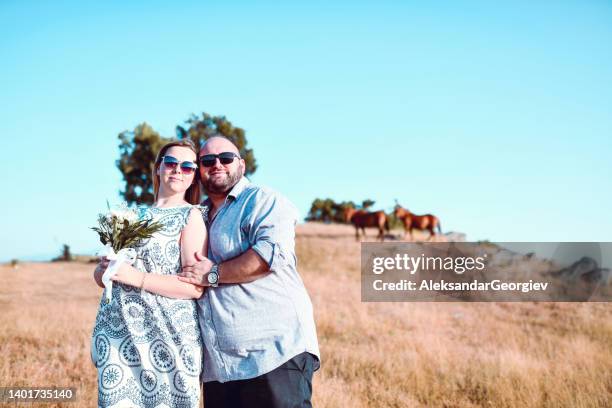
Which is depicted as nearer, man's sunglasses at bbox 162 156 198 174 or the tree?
man's sunglasses at bbox 162 156 198 174

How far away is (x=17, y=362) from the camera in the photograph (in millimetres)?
7223

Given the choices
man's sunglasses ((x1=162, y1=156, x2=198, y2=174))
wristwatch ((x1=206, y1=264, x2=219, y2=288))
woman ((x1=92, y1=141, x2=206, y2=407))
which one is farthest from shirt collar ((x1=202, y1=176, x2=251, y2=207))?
wristwatch ((x1=206, y1=264, x2=219, y2=288))

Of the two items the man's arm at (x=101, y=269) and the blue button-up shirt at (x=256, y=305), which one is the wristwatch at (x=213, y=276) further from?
the man's arm at (x=101, y=269)

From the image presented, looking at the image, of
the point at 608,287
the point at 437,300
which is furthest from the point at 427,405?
the point at 608,287

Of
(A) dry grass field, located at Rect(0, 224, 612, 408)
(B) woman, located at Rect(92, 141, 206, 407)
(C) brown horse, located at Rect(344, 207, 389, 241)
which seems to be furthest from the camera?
(C) brown horse, located at Rect(344, 207, 389, 241)

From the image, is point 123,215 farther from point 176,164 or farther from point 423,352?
point 423,352

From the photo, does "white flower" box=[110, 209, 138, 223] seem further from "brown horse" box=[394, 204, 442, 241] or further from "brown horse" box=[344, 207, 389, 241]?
"brown horse" box=[394, 204, 442, 241]

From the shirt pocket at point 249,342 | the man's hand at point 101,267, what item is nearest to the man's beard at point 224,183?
the man's hand at point 101,267

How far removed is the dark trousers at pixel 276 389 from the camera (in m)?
3.33

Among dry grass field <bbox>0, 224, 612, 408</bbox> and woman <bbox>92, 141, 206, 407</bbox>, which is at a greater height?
woman <bbox>92, 141, 206, 407</bbox>

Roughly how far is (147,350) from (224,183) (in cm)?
123

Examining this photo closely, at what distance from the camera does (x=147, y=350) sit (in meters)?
3.35

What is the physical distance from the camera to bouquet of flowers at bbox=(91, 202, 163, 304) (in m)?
3.34

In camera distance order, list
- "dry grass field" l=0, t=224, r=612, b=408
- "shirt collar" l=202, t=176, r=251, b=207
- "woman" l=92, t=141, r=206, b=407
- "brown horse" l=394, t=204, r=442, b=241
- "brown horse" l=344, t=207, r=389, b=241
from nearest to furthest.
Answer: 1. "woman" l=92, t=141, r=206, b=407
2. "shirt collar" l=202, t=176, r=251, b=207
3. "dry grass field" l=0, t=224, r=612, b=408
4. "brown horse" l=344, t=207, r=389, b=241
5. "brown horse" l=394, t=204, r=442, b=241
